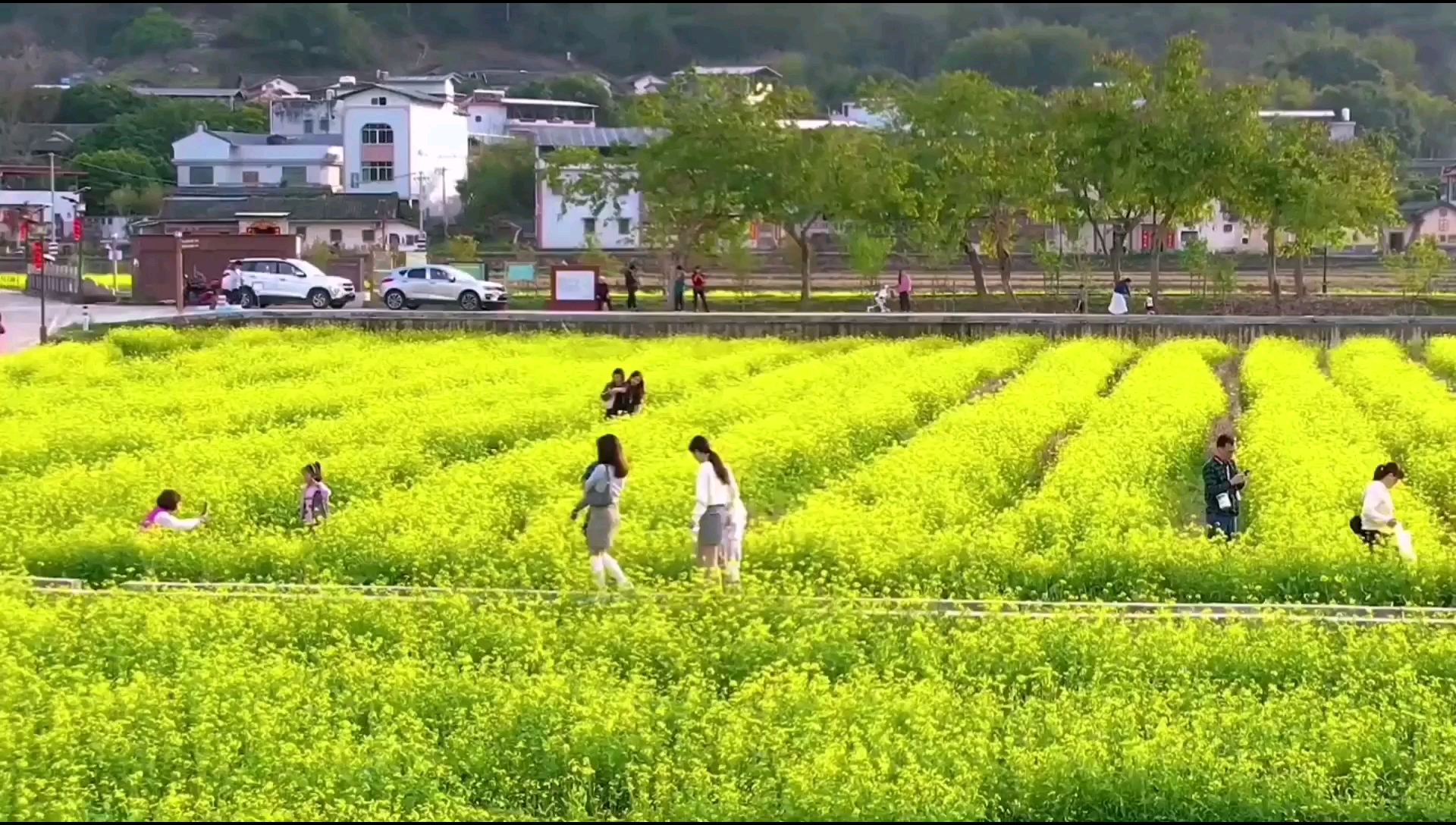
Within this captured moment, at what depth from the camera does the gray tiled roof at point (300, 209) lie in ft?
195

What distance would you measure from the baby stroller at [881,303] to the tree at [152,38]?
7296 cm

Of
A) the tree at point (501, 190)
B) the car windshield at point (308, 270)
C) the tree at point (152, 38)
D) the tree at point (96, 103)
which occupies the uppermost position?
the tree at point (152, 38)

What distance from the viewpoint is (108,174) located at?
70.8 meters

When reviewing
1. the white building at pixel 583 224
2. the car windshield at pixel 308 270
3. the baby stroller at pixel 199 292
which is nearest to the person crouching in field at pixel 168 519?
the car windshield at pixel 308 270

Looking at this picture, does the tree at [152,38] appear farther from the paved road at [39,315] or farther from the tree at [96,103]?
the paved road at [39,315]

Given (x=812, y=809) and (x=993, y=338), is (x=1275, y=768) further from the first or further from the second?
(x=993, y=338)

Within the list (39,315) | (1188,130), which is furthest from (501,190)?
(1188,130)

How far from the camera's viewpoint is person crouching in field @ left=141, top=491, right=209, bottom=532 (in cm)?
1423

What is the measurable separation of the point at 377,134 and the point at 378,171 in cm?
148

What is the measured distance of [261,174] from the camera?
7156 cm

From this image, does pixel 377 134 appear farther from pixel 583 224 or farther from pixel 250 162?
pixel 583 224

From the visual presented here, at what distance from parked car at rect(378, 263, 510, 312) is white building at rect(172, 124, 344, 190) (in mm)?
29775

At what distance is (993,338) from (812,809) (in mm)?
26699

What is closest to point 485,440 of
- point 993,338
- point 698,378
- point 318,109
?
point 698,378
